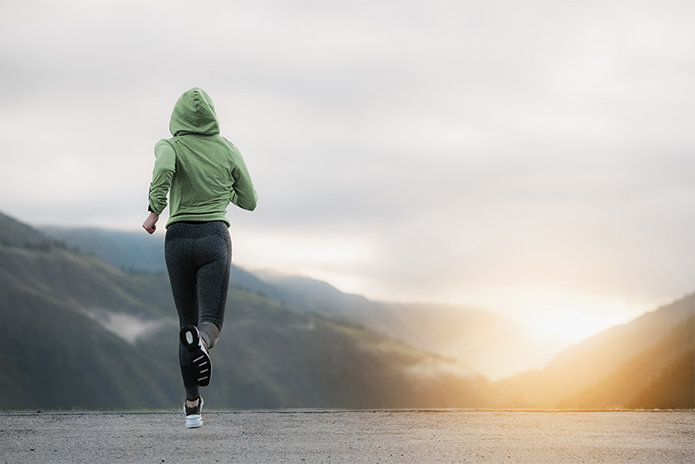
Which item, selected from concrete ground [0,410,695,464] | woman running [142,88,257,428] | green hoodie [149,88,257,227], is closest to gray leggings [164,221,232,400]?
woman running [142,88,257,428]

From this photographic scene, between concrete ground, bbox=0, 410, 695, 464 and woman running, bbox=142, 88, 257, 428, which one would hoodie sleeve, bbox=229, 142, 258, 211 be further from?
concrete ground, bbox=0, 410, 695, 464

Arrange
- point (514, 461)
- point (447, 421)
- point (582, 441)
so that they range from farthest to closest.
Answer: point (447, 421) < point (582, 441) < point (514, 461)

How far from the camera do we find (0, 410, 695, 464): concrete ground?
26.4ft

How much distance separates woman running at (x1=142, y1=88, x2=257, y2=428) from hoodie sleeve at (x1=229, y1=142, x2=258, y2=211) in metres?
0.02

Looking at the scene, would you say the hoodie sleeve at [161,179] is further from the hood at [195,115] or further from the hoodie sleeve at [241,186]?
the hoodie sleeve at [241,186]

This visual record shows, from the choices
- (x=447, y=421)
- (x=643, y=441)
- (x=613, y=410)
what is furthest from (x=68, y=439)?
(x=613, y=410)

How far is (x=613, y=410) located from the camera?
39.5ft

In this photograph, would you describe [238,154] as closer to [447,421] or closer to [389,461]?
[389,461]

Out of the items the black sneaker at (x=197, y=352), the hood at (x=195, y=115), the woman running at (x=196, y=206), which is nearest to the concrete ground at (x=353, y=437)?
the black sneaker at (x=197, y=352)

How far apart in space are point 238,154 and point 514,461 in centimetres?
394

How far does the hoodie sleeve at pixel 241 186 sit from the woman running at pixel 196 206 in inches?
0.6

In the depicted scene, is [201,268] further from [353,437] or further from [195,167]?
[353,437]

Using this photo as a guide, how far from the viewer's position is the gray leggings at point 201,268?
26.7 feet

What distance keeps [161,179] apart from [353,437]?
3.56m
